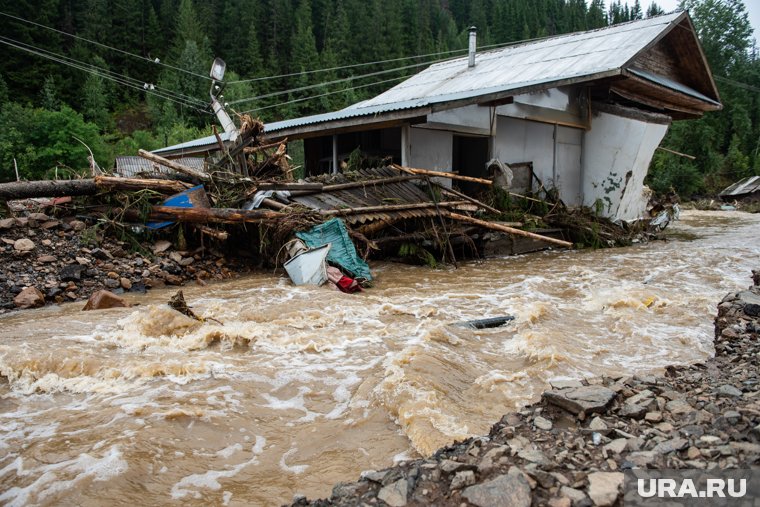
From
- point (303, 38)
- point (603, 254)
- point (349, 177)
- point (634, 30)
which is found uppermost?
point (303, 38)

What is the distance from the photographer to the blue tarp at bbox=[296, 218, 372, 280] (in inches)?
311

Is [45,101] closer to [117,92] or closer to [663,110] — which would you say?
[117,92]

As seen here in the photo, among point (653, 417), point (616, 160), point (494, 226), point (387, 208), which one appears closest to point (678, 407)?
point (653, 417)

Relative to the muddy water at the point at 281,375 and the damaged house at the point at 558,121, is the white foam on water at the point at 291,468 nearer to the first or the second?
the muddy water at the point at 281,375

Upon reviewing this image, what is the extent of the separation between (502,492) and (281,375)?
263 centimetres

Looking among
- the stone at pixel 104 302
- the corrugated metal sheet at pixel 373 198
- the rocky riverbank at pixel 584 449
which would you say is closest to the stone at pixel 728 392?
the rocky riverbank at pixel 584 449

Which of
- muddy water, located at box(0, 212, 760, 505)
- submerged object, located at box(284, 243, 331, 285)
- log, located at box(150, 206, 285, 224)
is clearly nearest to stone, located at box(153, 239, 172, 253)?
log, located at box(150, 206, 285, 224)

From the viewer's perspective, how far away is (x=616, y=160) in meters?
13.7

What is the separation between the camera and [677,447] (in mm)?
2193

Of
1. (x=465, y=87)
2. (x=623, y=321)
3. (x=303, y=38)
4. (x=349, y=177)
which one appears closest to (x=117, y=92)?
(x=303, y=38)

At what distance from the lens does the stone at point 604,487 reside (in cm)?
193

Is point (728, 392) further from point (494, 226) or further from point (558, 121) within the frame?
point (558, 121)

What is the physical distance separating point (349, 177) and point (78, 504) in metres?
7.78

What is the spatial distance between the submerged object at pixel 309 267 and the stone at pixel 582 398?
5010 mm
